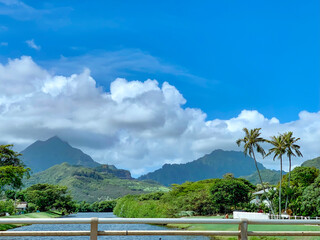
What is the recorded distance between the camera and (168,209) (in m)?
86.4

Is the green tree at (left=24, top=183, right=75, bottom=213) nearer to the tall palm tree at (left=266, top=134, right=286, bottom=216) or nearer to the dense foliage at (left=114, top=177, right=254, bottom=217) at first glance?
the dense foliage at (left=114, top=177, right=254, bottom=217)

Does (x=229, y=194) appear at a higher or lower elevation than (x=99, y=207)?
higher

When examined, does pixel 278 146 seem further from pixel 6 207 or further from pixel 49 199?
pixel 49 199

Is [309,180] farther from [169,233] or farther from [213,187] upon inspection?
[169,233]

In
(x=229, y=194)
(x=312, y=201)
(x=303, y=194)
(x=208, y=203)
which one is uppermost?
(x=303, y=194)

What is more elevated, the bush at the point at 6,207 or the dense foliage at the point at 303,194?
the dense foliage at the point at 303,194

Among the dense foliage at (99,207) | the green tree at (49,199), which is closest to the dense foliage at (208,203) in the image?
the green tree at (49,199)

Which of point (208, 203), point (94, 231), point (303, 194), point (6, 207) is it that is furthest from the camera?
point (208, 203)

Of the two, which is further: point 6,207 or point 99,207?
point 99,207

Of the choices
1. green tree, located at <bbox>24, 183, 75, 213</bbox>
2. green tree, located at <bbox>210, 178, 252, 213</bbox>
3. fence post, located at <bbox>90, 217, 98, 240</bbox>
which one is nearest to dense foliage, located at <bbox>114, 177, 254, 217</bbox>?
green tree, located at <bbox>210, 178, 252, 213</bbox>

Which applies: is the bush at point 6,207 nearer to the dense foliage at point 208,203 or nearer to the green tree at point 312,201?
the dense foliage at point 208,203

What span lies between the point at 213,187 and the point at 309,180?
21.7 meters

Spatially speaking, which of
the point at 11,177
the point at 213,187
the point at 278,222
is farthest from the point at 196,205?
the point at 278,222

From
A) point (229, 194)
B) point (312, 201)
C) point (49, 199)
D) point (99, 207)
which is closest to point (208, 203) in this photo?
point (229, 194)
